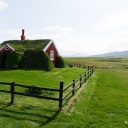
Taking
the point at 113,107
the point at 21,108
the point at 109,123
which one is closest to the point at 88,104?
the point at 113,107

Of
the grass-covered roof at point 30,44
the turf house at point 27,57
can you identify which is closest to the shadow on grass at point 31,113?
the turf house at point 27,57

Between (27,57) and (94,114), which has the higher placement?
(27,57)

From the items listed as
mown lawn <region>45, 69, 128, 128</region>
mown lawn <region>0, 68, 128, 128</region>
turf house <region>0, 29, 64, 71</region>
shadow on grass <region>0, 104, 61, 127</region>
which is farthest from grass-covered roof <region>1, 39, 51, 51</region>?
shadow on grass <region>0, 104, 61, 127</region>

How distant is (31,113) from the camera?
11.5 meters

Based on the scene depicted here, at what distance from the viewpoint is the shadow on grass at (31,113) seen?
10.6 metres

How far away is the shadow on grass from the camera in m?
10.6

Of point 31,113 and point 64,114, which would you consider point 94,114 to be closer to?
point 64,114

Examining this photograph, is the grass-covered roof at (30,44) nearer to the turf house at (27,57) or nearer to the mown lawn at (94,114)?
the turf house at (27,57)

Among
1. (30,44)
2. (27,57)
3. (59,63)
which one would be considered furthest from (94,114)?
(30,44)

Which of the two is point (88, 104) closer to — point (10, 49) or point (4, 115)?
point (4, 115)

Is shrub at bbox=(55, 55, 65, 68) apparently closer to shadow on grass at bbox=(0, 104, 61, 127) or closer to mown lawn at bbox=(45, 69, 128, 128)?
mown lawn at bbox=(45, 69, 128, 128)

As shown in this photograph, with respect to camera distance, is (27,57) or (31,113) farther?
(27,57)

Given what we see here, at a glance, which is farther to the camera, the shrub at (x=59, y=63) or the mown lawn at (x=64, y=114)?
the shrub at (x=59, y=63)

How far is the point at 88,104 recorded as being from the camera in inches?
571
